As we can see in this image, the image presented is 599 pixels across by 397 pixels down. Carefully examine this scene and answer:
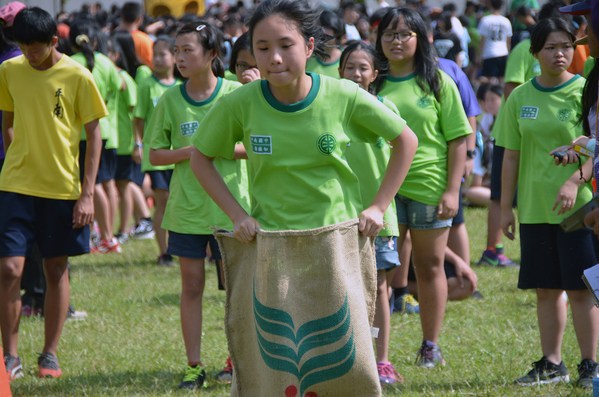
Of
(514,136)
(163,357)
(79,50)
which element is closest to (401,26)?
(514,136)

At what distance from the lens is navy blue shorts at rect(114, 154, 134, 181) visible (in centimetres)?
852

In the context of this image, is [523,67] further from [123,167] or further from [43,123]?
[123,167]

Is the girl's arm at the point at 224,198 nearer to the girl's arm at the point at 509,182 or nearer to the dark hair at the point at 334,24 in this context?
the girl's arm at the point at 509,182

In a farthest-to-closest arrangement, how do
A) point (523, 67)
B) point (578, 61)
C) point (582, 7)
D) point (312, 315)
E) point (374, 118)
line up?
1. point (578, 61)
2. point (523, 67)
3. point (374, 118)
4. point (312, 315)
5. point (582, 7)

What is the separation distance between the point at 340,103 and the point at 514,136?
1649 mm

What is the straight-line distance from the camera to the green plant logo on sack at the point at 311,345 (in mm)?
2730

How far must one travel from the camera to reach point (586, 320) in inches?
151

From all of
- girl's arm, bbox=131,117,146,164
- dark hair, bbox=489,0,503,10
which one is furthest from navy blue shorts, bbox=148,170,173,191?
dark hair, bbox=489,0,503,10

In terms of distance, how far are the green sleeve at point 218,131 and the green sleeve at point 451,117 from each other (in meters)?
1.65

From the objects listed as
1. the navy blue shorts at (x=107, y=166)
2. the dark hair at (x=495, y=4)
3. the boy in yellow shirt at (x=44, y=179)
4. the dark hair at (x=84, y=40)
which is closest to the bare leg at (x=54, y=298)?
the boy in yellow shirt at (x=44, y=179)

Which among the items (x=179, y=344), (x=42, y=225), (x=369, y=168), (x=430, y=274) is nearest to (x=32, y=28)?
(x=42, y=225)

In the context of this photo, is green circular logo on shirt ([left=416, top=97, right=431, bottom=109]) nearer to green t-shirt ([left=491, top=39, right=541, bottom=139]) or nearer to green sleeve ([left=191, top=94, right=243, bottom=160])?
green sleeve ([left=191, top=94, right=243, bottom=160])

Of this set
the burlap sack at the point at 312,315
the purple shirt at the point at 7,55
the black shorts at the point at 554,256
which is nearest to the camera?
the burlap sack at the point at 312,315

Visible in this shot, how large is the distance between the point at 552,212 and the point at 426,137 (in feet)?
2.75
